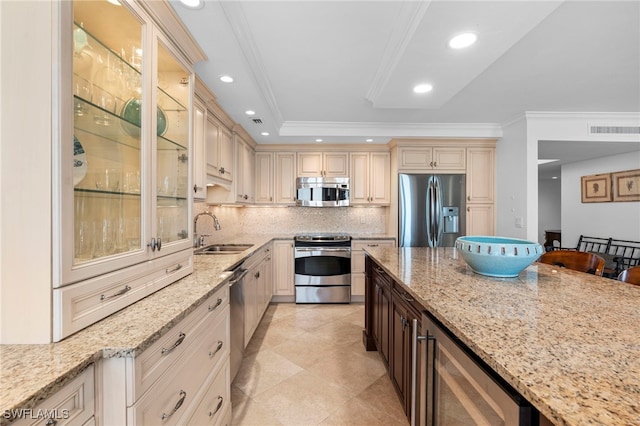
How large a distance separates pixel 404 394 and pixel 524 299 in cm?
87

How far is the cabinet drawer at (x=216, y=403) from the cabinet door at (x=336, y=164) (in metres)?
2.98

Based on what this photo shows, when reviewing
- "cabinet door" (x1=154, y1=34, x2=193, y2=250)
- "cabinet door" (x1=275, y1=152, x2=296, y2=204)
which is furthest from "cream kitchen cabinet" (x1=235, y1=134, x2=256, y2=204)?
"cabinet door" (x1=154, y1=34, x2=193, y2=250)

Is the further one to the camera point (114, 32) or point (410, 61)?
point (410, 61)

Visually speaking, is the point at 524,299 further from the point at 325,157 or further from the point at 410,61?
the point at 325,157

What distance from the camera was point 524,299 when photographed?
111cm

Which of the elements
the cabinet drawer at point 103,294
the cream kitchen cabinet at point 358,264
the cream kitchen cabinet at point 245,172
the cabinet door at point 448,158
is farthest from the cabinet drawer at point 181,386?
the cabinet door at point 448,158

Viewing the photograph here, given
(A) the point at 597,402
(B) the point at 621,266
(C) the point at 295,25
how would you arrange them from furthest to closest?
1. (B) the point at 621,266
2. (C) the point at 295,25
3. (A) the point at 597,402

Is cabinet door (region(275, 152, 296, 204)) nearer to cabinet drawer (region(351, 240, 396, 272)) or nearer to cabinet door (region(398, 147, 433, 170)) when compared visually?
cabinet drawer (region(351, 240, 396, 272))

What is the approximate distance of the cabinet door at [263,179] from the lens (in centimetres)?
404

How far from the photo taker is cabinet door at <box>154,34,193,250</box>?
1.43m

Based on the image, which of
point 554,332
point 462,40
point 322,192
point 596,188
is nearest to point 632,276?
point 554,332

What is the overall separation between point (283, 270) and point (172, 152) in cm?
256

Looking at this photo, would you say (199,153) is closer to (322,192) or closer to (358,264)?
(322,192)

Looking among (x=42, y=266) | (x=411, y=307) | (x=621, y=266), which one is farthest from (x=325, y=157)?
(x=621, y=266)
